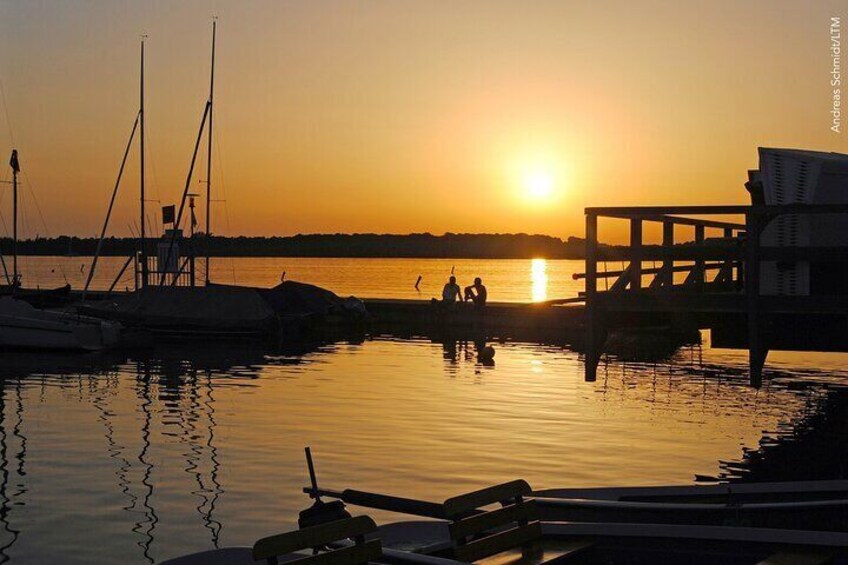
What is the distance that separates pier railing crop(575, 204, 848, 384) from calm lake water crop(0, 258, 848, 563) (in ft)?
9.25

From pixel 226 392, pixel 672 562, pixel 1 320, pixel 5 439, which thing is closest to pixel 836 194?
pixel 672 562

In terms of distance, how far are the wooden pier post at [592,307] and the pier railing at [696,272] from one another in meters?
0.02

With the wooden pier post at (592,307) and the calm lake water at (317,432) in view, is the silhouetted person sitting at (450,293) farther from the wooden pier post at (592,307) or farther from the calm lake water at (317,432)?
the wooden pier post at (592,307)

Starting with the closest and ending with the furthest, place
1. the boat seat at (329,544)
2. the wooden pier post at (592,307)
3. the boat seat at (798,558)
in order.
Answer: the boat seat at (329,544) < the boat seat at (798,558) < the wooden pier post at (592,307)

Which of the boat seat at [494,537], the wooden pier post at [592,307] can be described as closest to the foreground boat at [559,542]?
the boat seat at [494,537]

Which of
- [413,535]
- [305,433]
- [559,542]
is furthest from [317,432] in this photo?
[559,542]

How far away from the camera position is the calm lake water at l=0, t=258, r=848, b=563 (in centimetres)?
1558

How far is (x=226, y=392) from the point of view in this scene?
1222 inches

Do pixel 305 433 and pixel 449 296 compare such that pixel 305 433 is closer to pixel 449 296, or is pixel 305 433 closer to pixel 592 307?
pixel 592 307

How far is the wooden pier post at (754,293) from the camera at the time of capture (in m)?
16.3

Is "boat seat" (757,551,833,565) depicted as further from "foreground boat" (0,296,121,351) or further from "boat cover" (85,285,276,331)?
"boat cover" (85,285,276,331)

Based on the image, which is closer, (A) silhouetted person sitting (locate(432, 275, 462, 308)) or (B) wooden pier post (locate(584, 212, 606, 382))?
(B) wooden pier post (locate(584, 212, 606, 382))

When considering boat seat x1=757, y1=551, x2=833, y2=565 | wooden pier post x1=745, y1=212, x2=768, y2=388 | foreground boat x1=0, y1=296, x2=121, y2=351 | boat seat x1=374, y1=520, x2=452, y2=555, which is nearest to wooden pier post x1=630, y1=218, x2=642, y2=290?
wooden pier post x1=745, y1=212, x2=768, y2=388

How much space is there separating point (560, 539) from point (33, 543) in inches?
273
